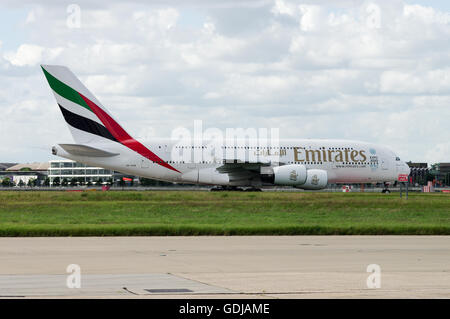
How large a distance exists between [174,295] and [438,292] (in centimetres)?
425

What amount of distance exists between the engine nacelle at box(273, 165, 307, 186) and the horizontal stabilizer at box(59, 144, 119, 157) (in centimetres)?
1176

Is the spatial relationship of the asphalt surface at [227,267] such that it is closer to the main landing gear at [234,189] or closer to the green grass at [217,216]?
the green grass at [217,216]

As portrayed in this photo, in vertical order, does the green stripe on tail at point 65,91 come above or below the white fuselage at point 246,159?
above

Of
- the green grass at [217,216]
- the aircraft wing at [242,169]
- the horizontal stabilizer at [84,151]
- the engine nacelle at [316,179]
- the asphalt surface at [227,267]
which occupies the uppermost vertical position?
the horizontal stabilizer at [84,151]

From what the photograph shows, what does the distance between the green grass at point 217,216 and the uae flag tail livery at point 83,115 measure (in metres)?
7.99

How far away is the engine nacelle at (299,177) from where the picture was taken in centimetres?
5500

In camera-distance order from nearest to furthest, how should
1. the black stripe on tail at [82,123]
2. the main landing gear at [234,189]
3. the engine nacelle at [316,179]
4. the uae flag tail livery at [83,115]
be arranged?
1. the uae flag tail livery at [83,115]
2. the engine nacelle at [316,179]
3. the black stripe on tail at [82,123]
4. the main landing gear at [234,189]

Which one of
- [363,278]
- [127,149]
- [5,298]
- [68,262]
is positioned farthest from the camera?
[127,149]

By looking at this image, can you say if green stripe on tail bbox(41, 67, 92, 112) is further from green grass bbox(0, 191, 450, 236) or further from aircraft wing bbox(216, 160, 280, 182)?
aircraft wing bbox(216, 160, 280, 182)

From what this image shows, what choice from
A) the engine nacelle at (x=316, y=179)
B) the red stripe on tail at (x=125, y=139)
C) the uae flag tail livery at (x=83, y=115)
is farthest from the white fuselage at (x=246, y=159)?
the engine nacelle at (x=316, y=179)
